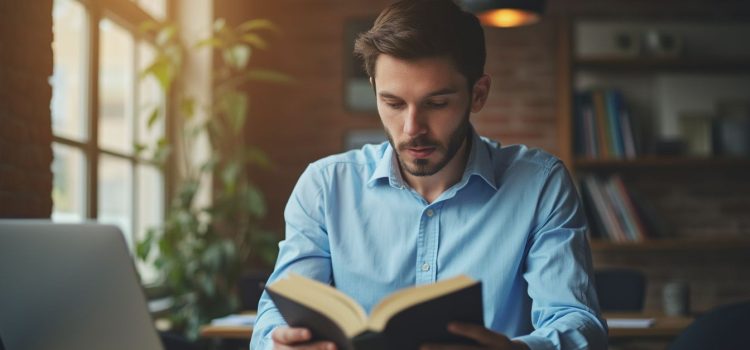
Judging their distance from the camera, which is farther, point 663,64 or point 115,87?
point 663,64

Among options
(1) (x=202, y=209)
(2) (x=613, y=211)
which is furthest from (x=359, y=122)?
(2) (x=613, y=211)

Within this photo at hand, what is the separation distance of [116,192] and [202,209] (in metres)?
0.40

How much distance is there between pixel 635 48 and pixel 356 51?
11.6ft

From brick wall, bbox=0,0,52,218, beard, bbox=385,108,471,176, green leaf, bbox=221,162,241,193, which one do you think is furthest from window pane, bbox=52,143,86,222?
beard, bbox=385,108,471,176

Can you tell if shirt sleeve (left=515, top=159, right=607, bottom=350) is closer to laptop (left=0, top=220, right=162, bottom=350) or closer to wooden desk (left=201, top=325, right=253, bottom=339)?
laptop (left=0, top=220, right=162, bottom=350)

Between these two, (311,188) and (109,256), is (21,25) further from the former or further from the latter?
(109,256)

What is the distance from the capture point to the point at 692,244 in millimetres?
4750

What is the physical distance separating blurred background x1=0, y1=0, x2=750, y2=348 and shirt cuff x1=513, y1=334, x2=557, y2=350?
2.36 metres

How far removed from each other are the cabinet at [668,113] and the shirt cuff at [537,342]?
348cm

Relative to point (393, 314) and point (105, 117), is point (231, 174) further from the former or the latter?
point (393, 314)

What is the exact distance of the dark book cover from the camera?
1.18 meters

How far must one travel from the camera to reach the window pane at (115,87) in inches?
144

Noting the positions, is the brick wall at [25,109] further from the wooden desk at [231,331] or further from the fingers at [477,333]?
the fingers at [477,333]

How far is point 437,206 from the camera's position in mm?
1793
